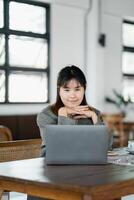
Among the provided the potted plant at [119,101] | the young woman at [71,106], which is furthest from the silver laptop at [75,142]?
the potted plant at [119,101]

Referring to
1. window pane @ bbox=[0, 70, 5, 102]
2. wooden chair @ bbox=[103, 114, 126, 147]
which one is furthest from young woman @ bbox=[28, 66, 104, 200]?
wooden chair @ bbox=[103, 114, 126, 147]

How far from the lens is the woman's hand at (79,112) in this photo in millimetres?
2586

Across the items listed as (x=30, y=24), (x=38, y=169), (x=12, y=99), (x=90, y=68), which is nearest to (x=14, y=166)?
(x=38, y=169)

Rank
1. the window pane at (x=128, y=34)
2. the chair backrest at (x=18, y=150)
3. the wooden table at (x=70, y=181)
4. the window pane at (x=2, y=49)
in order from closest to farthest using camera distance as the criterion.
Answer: the wooden table at (x=70, y=181) → the chair backrest at (x=18, y=150) → the window pane at (x=2, y=49) → the window pane at (x=128, y=34)

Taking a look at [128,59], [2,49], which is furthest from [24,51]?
[128,59]

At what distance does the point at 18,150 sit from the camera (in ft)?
9.37

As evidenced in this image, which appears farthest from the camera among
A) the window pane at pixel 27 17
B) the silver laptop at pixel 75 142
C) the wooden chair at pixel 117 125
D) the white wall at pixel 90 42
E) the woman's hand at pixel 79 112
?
the wooden chair at pixel 117 125

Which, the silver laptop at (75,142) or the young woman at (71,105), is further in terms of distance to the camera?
the young woman at (71,105)

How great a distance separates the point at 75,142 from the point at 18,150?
816mm

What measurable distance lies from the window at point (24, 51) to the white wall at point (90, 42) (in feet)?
0.43

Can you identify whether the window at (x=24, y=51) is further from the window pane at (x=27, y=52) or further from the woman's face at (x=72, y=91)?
the woman's face at (x=72, y=91)

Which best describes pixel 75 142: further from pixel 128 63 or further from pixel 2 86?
pixel 128 63

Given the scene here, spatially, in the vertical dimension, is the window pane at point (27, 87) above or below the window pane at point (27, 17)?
below

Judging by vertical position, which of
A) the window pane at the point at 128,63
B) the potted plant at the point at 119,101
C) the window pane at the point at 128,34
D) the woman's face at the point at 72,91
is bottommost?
the potted plant at the point at 119,101
